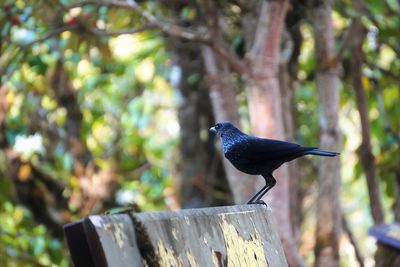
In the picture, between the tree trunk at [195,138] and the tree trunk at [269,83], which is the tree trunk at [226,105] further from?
Answer: the tree trunk at [195,138]

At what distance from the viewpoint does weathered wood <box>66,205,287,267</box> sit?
5.12ft

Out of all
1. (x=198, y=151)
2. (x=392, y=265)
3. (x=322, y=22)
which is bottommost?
(x=392, y=265)

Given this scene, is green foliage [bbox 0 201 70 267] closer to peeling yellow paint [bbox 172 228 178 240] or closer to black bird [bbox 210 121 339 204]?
black bird [bbox 210 121 339 204]

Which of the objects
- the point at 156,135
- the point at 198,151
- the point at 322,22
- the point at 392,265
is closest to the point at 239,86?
the point at 198,151

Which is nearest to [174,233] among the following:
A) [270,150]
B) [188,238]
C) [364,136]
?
[188,238]

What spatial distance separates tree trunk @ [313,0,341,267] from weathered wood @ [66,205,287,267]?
10.2 feet

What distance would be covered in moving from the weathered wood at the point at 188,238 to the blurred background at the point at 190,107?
243 cm

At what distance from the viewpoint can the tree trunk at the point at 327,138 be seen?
5.37 metres

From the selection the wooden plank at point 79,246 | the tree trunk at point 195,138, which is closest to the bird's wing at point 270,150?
the wooden plank at point 79,246

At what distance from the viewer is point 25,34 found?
5.86 m

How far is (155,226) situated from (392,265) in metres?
3.10

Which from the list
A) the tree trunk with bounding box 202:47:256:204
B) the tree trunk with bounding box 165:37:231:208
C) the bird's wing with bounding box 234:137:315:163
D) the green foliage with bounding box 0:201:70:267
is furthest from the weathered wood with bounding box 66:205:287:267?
the tree trunk with bounding box 165:37:231:208

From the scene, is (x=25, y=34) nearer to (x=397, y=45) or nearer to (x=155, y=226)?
(x=397, y=45)

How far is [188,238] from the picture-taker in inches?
73.6
